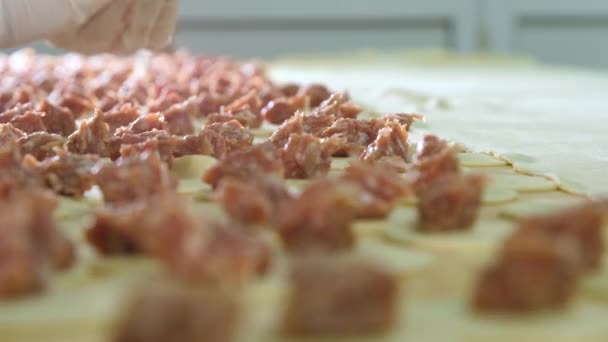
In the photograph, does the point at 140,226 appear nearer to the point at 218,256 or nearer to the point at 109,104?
the point at 218,256

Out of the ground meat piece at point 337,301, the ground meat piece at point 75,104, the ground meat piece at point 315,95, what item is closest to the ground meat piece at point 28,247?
the ground meat piece at point 337,301

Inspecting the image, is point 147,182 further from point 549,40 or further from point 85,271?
point 549,40

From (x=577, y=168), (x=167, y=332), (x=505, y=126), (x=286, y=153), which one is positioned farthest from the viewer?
(x=505, y=126)

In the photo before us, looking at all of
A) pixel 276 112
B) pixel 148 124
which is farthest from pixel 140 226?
pixel 276 112

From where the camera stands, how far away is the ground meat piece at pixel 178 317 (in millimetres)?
564

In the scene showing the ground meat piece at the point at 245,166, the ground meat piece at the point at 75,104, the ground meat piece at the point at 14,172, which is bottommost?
the ground meat piece at the point at 75,104

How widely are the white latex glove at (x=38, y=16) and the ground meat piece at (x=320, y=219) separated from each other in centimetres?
111

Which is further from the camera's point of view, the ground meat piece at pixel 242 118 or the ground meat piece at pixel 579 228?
the ground meat piece at pixel 242 118

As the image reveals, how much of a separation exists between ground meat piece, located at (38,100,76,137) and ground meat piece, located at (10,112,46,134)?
12 cm

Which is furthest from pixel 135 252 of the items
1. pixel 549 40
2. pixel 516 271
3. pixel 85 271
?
pixel 549 40

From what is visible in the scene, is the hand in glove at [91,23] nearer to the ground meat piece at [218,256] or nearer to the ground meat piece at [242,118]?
the ground meat piece at [242,118]

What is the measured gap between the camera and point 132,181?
3.12ft

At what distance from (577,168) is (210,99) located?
920mm

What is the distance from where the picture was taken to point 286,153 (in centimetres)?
122
